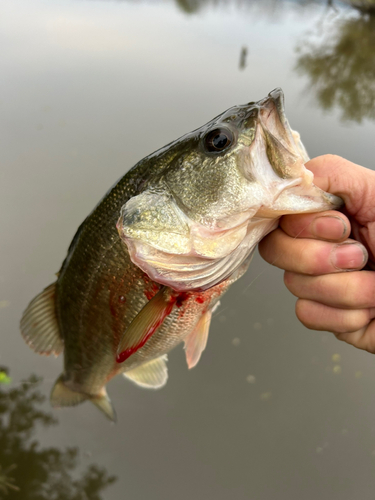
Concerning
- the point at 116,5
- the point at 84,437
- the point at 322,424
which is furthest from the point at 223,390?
the point at 116,5

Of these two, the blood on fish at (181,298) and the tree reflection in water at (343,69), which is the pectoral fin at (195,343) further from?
the tree reflection in water at (343,69)

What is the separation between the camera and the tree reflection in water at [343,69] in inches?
231

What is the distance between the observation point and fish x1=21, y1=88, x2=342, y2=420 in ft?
2.97

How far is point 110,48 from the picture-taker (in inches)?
269

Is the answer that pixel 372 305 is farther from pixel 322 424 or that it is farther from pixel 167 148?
pixel 322 424

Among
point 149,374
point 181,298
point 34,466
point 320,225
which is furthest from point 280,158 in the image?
point 34,466

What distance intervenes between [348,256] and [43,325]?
4.72 ft

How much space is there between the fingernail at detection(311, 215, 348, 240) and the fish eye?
1.38ft

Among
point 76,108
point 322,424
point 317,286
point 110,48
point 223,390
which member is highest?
point 110,48

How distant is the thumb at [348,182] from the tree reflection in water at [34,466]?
2.64m

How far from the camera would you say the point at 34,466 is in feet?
8.01

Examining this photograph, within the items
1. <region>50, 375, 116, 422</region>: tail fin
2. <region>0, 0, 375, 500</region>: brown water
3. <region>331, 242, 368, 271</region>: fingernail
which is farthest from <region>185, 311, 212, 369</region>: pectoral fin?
<region>50, 375, 116, 422</region>: tail fin

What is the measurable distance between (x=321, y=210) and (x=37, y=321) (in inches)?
55.3

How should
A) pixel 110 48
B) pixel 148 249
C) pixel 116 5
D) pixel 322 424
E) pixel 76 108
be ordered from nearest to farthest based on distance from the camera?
pixel 148 249, pixel 322 424, pixel 76 108, pixel 110 48, pixel 116 5
